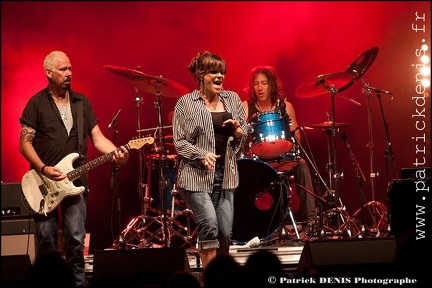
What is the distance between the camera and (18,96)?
9805 mm

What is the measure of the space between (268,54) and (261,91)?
4.22ft

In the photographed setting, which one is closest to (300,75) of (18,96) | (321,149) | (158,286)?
(321,149)

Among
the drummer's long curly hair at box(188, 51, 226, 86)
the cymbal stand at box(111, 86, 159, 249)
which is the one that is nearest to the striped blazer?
the drummer's long curly hair at box(188, 51, 226, 86)

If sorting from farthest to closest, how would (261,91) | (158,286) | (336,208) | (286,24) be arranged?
(286,24), (261,91), (336,208), (158,286)

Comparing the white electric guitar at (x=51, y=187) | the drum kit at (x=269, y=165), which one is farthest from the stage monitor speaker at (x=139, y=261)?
the drum kit at (x=269, y=165)

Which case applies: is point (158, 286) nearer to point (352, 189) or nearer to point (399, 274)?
point (399, 274)

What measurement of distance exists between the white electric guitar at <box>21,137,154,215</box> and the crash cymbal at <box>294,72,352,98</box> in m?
3.39

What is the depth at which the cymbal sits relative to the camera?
849 cm

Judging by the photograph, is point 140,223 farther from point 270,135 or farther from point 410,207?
point 410,207

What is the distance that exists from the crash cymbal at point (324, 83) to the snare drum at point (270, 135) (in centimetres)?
65

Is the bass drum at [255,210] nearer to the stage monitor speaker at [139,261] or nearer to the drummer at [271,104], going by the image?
the drummer at [271,104]

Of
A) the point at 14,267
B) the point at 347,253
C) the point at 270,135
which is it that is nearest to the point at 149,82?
the point at 270,135

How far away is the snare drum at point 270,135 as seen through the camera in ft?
28.3

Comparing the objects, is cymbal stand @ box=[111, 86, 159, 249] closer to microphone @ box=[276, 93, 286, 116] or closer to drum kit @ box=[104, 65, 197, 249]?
drum kit @ box=[104, 65, 197, 249]
